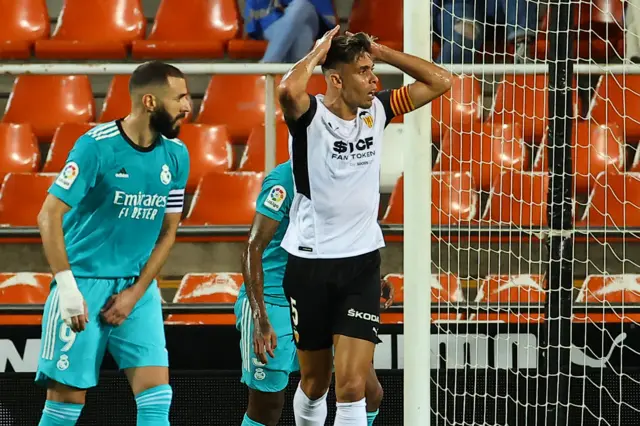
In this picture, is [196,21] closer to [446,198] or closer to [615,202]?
[446,198]

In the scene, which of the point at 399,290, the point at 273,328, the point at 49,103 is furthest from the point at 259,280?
the point at 49,103

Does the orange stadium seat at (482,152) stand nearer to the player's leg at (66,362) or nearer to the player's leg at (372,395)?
the player's leg at (372,395)

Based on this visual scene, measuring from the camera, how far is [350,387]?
373 cm

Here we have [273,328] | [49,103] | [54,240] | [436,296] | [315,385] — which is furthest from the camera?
[49,103]

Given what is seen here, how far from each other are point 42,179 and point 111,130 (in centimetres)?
205

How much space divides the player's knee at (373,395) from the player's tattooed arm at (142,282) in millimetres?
981

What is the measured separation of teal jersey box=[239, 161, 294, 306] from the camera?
4.12 metres

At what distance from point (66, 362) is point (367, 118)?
4.52ft

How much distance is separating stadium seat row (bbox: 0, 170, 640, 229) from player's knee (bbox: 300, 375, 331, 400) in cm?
163

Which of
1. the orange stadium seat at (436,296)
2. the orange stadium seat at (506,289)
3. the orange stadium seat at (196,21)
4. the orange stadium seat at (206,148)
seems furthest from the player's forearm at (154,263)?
the orange stadium seat at (196,21)

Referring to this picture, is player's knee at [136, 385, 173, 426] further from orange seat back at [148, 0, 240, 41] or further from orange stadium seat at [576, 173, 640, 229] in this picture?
orange seat back at [148, 0, 240, 41]

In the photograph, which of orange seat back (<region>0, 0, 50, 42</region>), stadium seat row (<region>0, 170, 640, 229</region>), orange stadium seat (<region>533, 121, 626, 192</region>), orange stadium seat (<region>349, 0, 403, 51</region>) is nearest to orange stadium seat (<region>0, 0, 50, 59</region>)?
orange seat back (<region>0, 0, 50, 42</region>)

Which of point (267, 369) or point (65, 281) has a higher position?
point (65, 281)

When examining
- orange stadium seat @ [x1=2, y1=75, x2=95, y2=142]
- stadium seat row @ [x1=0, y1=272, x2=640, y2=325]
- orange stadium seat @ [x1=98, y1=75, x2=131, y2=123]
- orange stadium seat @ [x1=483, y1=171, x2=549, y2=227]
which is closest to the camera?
stadium seat row @ [x1=0, y1=272, x2=640, y2=325]
